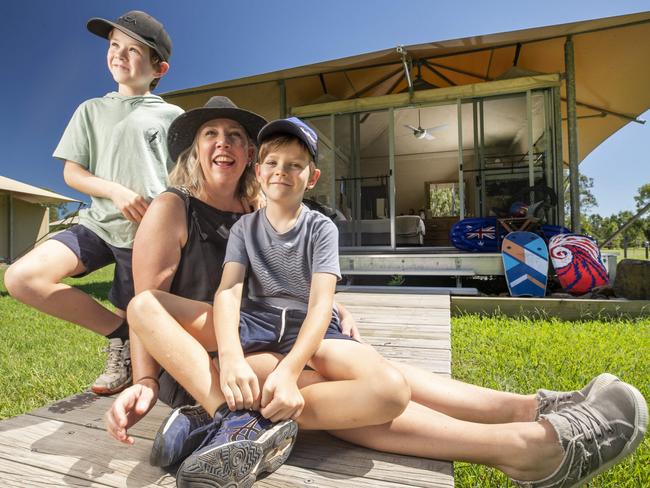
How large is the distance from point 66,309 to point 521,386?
2.27 meters

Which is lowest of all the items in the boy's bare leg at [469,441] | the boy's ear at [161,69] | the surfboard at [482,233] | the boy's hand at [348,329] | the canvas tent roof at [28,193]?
the boy's bare leg at [469,441]

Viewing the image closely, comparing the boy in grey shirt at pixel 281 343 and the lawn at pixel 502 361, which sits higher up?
the boy in grey shirt at pixel 281 343

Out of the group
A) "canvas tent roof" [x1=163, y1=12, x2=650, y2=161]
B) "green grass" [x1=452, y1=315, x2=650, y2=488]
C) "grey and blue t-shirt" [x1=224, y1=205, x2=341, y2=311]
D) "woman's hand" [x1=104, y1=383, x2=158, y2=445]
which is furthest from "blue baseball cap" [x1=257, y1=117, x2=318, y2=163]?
"canvas tent roof" [x1=163, y1=12, x2=650, y2=161]

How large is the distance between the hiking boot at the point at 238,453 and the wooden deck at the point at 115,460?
0.35ft

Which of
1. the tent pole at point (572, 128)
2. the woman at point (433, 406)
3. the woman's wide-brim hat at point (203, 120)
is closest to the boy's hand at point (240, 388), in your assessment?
the woman at point (433, 406)

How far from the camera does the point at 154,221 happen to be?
127 centimetres

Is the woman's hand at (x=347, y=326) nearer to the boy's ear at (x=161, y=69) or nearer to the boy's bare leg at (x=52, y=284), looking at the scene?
the boy's bare leg at (x=52, y=284)

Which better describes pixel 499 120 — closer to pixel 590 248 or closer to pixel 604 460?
pixel 590 248

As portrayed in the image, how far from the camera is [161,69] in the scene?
1517mm

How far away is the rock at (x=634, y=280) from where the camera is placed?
13.0 feet

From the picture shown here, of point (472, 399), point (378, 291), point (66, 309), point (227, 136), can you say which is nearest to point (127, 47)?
point (227, 136)

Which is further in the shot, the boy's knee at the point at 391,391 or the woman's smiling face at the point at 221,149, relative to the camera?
the woman's smiling face at the point at 221,149

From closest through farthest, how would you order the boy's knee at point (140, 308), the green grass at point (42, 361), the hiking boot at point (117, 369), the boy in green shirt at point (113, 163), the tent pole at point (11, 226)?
the boy's knee at point (140, 308) → the boy in green shirt at point (113, 163) → the hiking boot at point (117, 369) → the green grass at point (42, 361) → the tent pole at point (11, 226)

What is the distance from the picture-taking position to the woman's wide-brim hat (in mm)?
1307
